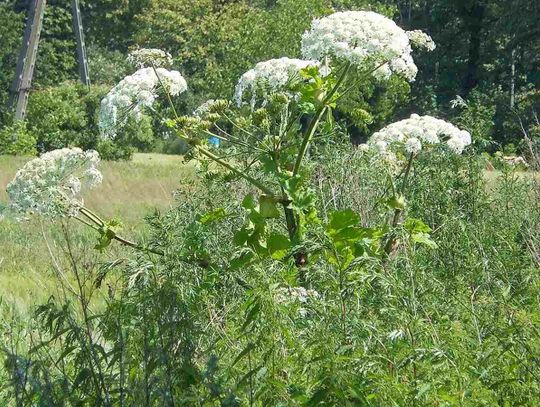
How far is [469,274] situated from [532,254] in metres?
0.74

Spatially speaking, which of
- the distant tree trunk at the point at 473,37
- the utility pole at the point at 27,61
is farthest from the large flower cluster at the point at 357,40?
the distant tree trunk at the point at 473,37

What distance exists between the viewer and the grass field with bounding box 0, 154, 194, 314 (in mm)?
9008

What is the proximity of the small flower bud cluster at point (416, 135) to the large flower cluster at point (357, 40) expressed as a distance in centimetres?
69

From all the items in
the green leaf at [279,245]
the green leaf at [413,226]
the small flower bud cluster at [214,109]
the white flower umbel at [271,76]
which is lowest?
the green leaf at [413,226]

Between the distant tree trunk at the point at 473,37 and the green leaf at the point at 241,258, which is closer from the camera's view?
the green leaf at the point at 241,258

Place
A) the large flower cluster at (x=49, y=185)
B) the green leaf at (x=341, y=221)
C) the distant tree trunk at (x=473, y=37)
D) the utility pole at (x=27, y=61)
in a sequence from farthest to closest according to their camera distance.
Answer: the distant tree trunk at (x=473, y=37)
the utility pole at (x=27, y=61)
the large flower cluster at (x=49, y=185)
the green leaf at (x=341, y=221)

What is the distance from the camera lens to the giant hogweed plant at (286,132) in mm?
5273

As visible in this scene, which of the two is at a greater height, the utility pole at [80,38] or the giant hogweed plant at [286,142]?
the giant hogweed plant at [286,142]

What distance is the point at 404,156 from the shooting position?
26.7ft

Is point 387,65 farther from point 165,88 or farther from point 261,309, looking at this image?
point 261,309

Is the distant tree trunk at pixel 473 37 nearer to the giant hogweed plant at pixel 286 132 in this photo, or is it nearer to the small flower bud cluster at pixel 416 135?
the small flower bud cluster at pixel 416 135

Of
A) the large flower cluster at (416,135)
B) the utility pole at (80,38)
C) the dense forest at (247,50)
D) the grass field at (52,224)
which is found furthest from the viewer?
the utility pole at (80,38)

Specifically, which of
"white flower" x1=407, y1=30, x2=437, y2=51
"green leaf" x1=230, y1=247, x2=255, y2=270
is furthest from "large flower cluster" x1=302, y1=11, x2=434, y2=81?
"green leaf" x1=230, y1=247, x2=255, y2=270

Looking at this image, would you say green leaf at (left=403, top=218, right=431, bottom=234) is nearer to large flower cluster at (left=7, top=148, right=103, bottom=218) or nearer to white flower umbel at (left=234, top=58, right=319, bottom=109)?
white flower umbel at (left=234, top=58, right=319, bottom=109)
